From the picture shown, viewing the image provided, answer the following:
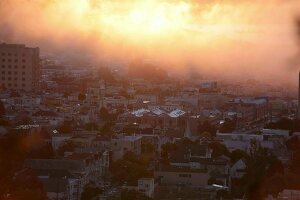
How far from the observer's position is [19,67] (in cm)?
2027

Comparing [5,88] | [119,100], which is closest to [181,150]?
[119,100]

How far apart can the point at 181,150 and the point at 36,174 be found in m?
2.96

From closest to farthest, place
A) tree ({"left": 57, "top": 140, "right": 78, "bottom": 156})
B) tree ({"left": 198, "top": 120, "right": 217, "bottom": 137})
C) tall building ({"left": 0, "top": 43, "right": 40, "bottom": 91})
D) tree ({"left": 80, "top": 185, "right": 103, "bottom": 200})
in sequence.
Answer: tree ({"left": 80, "top": 185, "right": 103, "bottom": 200})
tree ({"left": 57, "top": 140, "right": 78, "bottom": 156})
tree ({"left": 198, "top": 120, "right": 217, "bottom": 137})
tall building ({"left": 0, "top": 43, "right": 40, "bottom": 91})

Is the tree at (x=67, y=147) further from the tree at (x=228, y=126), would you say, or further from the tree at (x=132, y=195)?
the tree at (x=228, y=126)

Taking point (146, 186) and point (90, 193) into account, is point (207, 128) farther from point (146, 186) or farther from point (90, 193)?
point (90, 193)

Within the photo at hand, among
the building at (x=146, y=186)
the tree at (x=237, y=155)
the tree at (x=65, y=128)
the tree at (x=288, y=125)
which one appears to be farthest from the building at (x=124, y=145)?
the tree at (x=288, y=125)

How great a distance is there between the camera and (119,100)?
1823 cm

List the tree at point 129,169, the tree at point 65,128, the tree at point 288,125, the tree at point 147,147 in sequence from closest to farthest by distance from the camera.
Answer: the tree at point 129,169
the tree at point 147,147
the tree at point 65,128
the tree at point 288,125

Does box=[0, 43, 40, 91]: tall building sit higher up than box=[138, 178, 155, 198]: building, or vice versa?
box=[0, 43, 40, 91]: tall building

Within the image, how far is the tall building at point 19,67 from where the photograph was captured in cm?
1995

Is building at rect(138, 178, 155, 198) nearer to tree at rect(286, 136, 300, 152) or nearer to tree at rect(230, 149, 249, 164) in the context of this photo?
tree at rect(230, 149, 249, 164)

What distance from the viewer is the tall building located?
19953mm

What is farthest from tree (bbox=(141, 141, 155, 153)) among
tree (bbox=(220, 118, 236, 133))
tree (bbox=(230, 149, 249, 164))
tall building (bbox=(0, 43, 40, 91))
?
tall building (bbox=(0, 43, 40, 91))

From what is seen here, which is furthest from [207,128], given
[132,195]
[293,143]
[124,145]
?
[132,195]
